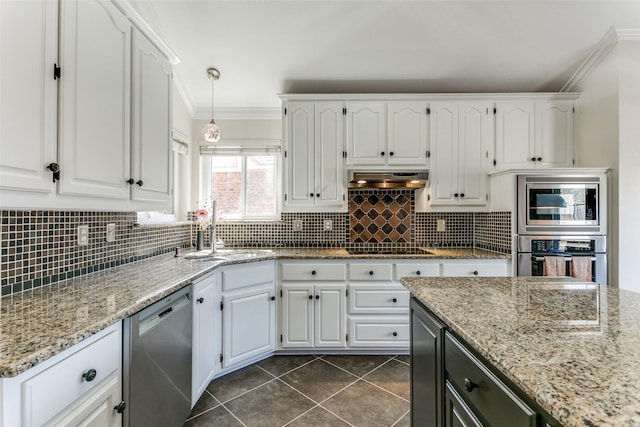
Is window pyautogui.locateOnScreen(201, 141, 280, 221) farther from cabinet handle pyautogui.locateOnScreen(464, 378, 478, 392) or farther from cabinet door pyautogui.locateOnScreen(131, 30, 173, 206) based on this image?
cabinet handle pyautogui.locateOnScreen(464, 378, 478, 392)

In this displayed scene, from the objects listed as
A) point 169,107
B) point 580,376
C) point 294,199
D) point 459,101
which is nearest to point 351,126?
point 294,199

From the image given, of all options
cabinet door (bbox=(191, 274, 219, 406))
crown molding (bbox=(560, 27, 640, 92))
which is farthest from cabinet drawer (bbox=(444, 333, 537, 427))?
crown molding (bbox=(560, 27, 640, 92))

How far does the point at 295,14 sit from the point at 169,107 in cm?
121

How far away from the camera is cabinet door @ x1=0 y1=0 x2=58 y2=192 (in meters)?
0.91

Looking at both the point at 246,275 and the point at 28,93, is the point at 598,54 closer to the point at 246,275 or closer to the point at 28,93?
the point at 246,275

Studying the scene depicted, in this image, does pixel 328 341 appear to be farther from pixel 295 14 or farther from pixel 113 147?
pixel 295 14

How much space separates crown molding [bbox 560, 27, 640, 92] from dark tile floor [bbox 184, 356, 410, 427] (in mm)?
3097

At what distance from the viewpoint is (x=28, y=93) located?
986 mm

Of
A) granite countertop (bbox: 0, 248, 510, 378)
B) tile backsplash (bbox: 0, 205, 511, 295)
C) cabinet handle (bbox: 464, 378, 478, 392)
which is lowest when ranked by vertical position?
cabinet handle (bbox: 464, 378, 478, 392)

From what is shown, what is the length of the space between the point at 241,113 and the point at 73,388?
2803 mm

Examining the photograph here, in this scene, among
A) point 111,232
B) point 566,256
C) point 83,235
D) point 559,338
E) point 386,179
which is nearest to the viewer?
point 559,338

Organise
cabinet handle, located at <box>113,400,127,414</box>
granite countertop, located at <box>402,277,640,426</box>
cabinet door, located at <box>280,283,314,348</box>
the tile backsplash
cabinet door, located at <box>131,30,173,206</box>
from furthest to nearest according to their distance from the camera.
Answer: cabinet door, located at <box>280,283,314,348</box> → cabinet door, located at <box>131,30,173,206</box> → the tile backsplash → cabinet handle, located at <box>113,400,127,414</box> → granite countertop, located at <box>402,277,640,426</box>

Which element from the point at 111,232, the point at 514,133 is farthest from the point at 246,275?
the point at 514,133

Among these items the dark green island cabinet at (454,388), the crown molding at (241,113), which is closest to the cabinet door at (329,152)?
the crown molding at (241,113)
